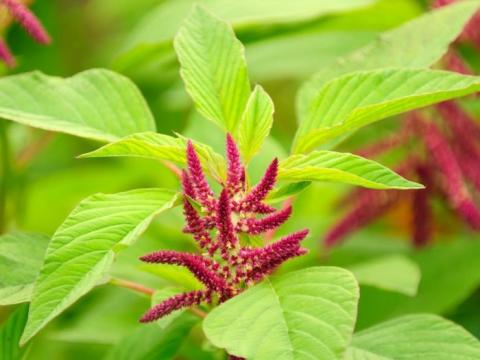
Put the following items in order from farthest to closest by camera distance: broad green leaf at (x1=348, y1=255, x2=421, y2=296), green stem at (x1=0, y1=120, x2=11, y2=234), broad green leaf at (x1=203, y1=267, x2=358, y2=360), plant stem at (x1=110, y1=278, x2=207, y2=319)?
green stem at (x1=0, y1=120, x2=11, y2=234), broad green leaf at (x1=348, y1=255, x2=421, y2=296), plant stem at (x1=110, y1=278, x2=207, y2=319), broad green leaf at (x1=203, y1=267, x2=358, y2=360)

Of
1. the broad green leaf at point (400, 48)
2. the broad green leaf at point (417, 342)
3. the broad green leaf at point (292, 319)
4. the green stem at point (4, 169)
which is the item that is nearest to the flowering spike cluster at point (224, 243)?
the broad green leaf at point (292, 319)


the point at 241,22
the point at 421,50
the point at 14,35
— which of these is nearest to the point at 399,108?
the point at 421,50

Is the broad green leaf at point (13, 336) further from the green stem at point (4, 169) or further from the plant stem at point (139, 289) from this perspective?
the green stem at point (4, 169)

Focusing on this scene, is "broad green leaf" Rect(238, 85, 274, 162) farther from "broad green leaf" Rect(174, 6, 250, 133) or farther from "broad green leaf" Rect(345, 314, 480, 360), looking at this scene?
"broad green leaf" Rect(345, 314, 480, 360)

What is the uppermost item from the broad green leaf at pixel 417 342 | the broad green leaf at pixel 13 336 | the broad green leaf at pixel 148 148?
the broad green leaf at pixel 148 148

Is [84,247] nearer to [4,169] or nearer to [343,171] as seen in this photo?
[343,171]

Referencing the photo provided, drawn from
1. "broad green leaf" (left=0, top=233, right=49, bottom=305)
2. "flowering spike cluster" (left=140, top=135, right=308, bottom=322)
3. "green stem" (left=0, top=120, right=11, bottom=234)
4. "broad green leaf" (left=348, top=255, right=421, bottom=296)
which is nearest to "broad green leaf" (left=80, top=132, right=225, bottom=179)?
"flowering spike cluster" (left=140, top=135, right=308, bottom=322)

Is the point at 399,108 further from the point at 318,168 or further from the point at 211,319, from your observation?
the point at 211,319
